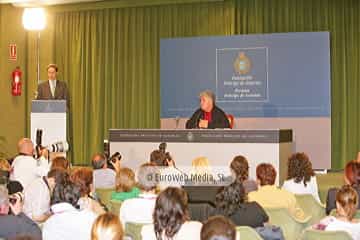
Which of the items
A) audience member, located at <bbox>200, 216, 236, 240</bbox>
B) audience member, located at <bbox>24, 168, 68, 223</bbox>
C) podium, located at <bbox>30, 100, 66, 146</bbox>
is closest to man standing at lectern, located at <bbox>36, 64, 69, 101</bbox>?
podium, located at <bbox>30, 100, 66, 146</bbox>

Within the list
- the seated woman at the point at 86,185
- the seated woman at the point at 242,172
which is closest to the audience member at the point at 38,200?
the seated woman at the point at 86,185

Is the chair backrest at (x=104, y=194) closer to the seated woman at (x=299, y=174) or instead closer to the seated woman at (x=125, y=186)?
the seated woman at (x=125, y=186)

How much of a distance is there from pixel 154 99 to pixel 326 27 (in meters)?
3.70

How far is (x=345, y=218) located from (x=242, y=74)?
Result: 6977 millimetres

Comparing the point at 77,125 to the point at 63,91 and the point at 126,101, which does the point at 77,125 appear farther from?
the point at 63,91

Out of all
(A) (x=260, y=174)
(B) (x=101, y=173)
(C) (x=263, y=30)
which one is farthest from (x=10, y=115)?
(A) (x=260, y=174)

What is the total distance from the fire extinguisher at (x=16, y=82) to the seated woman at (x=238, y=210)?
346 inches

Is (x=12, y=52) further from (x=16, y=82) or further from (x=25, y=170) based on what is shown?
(x=25, y=170)

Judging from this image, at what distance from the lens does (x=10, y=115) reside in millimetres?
12219

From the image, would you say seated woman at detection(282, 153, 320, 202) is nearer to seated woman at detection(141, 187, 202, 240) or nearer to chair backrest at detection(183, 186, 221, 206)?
chair backrest at detection(183, 186, 221, 206)

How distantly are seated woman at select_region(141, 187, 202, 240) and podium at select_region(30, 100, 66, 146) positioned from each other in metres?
6.18

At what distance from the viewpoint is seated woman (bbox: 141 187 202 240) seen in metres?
3.35

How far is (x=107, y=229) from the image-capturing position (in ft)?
9.08

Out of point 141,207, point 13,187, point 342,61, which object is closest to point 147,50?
point 342,61
